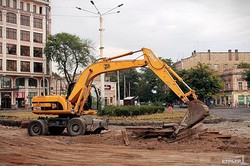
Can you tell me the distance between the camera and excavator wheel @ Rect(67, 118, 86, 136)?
57.6 feet

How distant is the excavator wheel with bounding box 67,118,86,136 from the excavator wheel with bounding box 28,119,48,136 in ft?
5.18

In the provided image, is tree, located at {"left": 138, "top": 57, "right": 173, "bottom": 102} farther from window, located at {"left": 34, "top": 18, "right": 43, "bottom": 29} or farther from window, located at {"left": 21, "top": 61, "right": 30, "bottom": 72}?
window, located at {"left": 21, "top": 61, "right": 30, "bottom": 72}

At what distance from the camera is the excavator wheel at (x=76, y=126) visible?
17562mm

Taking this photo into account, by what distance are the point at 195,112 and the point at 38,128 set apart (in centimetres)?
925

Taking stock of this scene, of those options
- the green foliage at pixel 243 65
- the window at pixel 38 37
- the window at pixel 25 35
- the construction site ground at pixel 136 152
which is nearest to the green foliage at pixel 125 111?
the construction site ground at pixel 136 152

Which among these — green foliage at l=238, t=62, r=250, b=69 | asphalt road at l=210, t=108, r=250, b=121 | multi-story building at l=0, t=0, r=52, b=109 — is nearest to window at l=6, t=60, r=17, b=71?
multi-story building at l=0, t=0, r=52, b=109

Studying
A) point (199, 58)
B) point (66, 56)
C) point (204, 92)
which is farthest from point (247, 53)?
point (66, 56)

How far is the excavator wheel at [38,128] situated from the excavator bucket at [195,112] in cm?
844

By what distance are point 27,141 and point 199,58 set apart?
7644 centimetres

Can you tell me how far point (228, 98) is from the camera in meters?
77.5

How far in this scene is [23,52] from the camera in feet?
221

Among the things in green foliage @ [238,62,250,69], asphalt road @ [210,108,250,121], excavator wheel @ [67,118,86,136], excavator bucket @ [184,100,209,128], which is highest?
green foliage @ [238,62,250,69]

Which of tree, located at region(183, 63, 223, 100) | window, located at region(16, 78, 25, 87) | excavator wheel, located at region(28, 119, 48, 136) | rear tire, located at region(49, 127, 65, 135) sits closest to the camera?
→ excavator wheel, located at region(28, 119, 48, 136)

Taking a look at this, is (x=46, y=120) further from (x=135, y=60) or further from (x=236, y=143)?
(x=236, y=143)
